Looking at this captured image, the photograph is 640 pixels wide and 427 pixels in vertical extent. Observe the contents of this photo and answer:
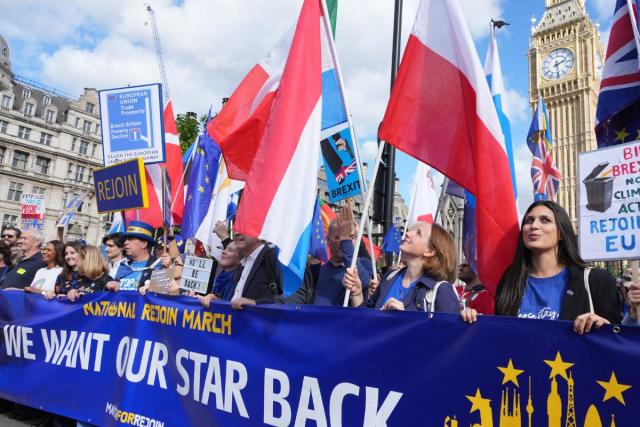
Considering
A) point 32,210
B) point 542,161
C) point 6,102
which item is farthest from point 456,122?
point 6,102

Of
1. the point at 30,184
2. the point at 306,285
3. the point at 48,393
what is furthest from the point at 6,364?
the point at 30,184

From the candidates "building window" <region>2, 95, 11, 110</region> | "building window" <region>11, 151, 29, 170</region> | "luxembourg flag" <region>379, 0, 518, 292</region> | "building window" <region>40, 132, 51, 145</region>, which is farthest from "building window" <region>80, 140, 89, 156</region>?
"luxembourg flag" <region>379, 0, 518, 292</region>

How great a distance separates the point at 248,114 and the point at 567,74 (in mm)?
76174

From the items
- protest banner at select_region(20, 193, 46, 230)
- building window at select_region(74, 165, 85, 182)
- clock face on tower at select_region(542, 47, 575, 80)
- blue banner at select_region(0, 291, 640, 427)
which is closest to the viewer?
blue banner at select_region(0, 291, 640, 427)

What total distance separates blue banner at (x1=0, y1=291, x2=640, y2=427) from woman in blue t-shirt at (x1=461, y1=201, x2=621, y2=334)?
0.31 meters

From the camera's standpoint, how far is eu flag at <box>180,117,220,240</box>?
24.2 ft

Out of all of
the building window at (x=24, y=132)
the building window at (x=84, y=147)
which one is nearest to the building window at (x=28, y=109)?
the building window at (x=24, y=132)

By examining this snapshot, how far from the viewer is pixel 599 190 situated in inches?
105

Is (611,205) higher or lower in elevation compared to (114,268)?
higher

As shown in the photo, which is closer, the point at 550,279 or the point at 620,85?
the point at 550,279

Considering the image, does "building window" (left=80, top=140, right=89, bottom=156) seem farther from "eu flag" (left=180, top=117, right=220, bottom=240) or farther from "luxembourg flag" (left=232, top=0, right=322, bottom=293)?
"luxembourg flag" (left=232, top=0, right=322, bottom=293)

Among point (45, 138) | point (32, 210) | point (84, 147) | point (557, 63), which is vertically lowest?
point (32, 210)

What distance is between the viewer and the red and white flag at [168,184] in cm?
733

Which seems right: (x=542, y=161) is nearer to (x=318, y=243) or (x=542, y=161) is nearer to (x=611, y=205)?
(x=318, y=243)
